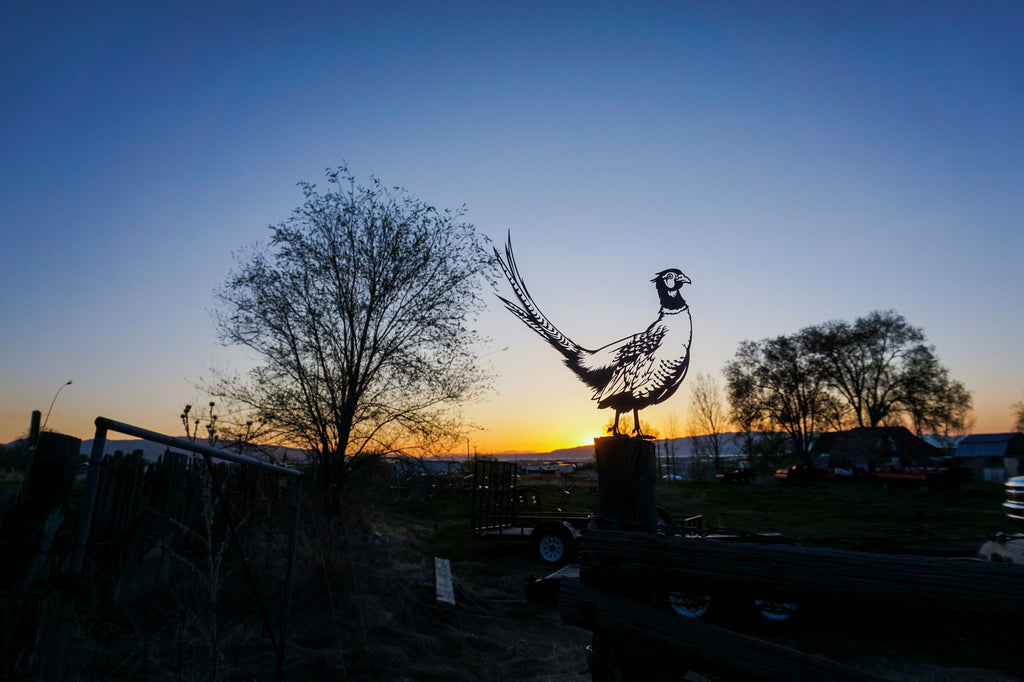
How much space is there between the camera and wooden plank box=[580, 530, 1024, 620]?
167 cm

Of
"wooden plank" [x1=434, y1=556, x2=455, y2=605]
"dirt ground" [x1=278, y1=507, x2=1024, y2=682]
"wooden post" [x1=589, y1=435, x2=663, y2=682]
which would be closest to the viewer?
"wooden post" [x1=589, y1=435, x2=663, y2=682]

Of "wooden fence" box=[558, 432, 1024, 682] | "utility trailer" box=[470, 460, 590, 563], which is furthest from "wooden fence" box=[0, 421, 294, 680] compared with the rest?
"utility trailer" box=[470, 460, 590, 563]

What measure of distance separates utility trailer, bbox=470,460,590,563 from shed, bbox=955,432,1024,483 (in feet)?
134

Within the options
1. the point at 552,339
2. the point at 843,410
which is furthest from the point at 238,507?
the point at 843,410

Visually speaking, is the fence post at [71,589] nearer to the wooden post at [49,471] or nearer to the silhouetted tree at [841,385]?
the wooden post at [49,471]

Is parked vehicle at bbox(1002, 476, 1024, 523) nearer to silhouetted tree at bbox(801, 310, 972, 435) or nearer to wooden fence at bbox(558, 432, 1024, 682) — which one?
wooden fence at bbox(558, 432, 1024, 682)

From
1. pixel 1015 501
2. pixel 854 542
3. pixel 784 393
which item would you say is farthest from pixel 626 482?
pixel 784 393

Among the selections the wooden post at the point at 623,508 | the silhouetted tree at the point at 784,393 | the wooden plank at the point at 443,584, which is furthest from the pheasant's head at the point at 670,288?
the silhouetted tree at the point at 784,393

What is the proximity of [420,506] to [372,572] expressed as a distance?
12949 mm

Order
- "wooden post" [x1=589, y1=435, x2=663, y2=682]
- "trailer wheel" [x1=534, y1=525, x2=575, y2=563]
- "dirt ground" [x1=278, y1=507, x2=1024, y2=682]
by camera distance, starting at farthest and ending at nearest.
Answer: "trailer wheel" [x1=534, y1=525, x2=575, y2=563] < "dirt ground" [x1=278, y1=507, x2=1024, y2=682] < "wooden post" [x1=589, y1=435, x2=663, y2=682]

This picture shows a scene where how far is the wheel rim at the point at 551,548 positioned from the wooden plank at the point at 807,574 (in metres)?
9.63

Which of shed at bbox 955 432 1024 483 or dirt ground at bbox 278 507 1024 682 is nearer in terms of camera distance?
dirt ground at bbox 278 507 1024 682

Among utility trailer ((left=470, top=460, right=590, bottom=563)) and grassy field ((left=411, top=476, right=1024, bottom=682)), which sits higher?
utility trailer ((left=470, top=460, right=590, bottom=563))

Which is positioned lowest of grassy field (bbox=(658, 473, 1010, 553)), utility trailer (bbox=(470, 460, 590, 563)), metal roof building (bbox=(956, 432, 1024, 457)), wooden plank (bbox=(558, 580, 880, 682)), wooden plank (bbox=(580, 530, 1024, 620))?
grassy field (bbox=(658, 473, 1010, 553))
